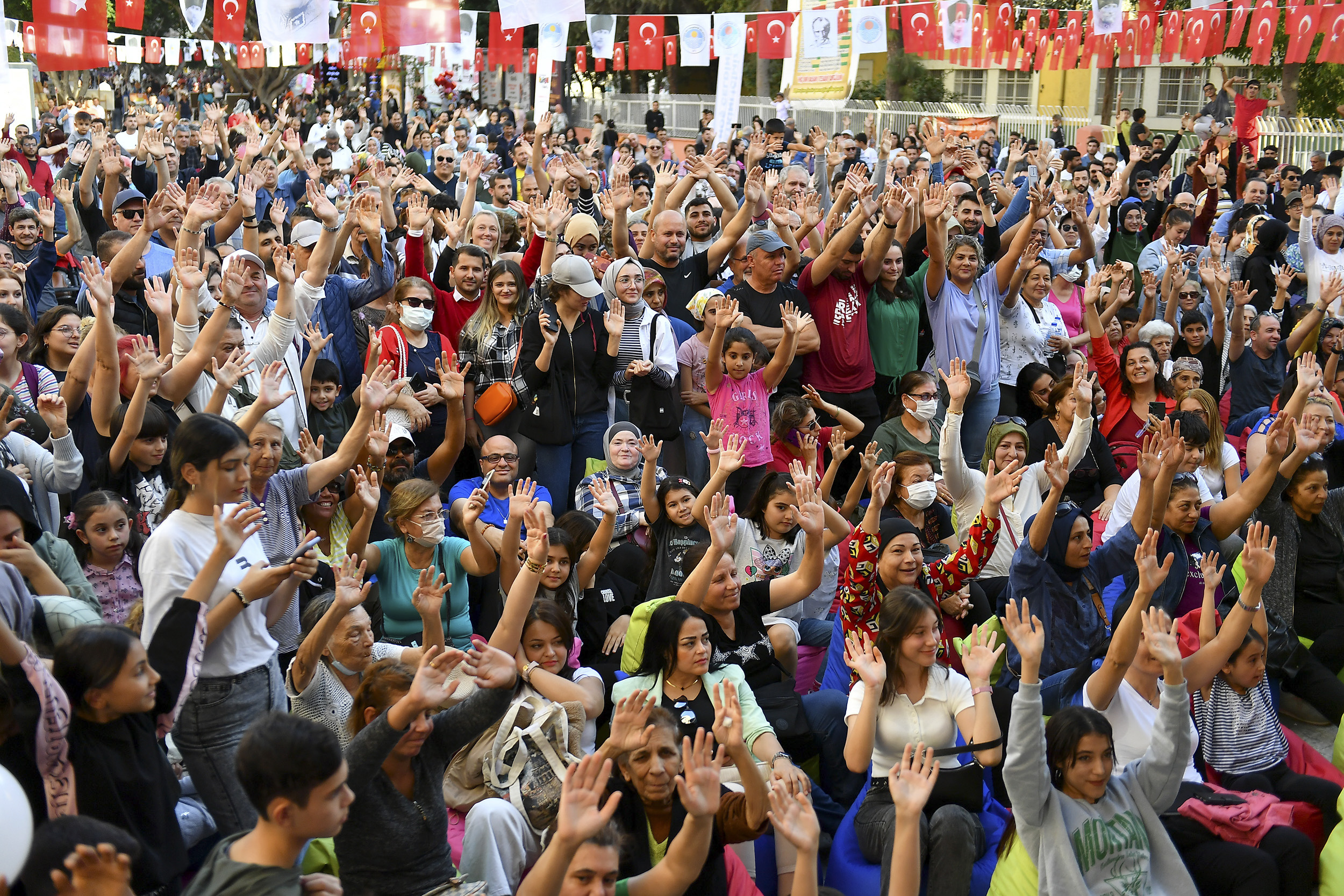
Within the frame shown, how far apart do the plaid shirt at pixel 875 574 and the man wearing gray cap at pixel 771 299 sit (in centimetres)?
211

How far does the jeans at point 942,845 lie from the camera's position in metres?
3.79

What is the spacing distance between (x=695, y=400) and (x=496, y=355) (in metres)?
1.06

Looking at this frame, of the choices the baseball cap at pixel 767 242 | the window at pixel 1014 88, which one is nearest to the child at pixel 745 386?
the baseball cap at pixel 767 242

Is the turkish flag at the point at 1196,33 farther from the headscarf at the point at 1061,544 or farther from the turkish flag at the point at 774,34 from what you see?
the headscarf at the point at 1061,544

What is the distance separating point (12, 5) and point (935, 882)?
137 ft

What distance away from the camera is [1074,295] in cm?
849

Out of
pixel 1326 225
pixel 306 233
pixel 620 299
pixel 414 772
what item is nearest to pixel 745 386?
pixel 620 299

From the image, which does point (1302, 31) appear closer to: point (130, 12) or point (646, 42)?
point (646, 42)

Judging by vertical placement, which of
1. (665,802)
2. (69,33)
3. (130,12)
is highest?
(130,12)

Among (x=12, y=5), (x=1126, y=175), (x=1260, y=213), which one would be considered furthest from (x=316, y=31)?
(x=12, y=5)

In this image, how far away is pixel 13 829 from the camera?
7.16ft

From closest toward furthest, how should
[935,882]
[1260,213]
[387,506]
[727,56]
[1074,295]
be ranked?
[935,882] < [387,506] < [1074,295] < [1260,213] < [727,56]

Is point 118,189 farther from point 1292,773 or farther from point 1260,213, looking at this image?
point 1260,213

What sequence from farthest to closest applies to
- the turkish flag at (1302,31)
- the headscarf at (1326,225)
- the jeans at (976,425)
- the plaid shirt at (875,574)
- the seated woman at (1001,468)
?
the turkish flag at (1302,31) < the headscarf at (1326,225) < the jeans at (976,425) < the seated woman at (1001,468) < the plaid shirt at (875,574)
